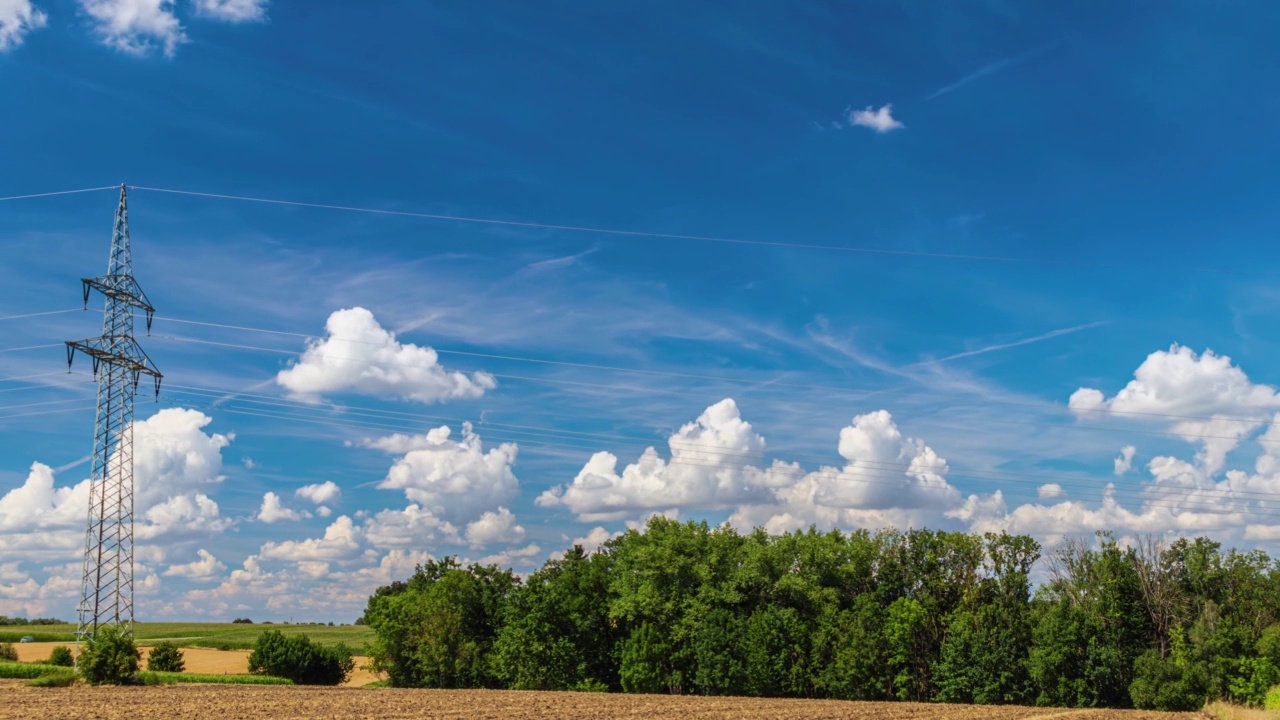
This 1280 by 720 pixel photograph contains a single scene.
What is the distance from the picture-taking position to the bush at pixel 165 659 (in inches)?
3333

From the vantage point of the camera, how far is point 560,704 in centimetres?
6144

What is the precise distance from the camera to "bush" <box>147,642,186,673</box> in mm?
84669

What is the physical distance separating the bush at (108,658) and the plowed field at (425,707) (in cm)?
348

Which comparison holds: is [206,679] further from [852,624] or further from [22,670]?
[852,624]

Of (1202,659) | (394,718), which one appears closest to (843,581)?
(1202,659)

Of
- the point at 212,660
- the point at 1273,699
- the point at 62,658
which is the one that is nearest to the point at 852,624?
the point at 1273,699

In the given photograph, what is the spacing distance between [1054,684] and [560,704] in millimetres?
41370

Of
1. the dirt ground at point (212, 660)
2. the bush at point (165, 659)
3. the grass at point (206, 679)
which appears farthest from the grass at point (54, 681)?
the dirt ground at point (212, 660)

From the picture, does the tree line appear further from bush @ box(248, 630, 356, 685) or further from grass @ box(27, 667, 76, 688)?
grass @ box(27, 667, 76, 688)

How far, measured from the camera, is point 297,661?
93.1 m

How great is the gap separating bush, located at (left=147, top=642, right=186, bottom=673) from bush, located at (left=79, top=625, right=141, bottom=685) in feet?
47.5

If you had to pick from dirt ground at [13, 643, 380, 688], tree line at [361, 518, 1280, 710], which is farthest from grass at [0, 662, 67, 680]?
tree line at [361, 518, 1280, 710]

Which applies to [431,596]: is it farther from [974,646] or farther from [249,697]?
[974,646]

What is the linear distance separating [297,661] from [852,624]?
54006 millimetres
